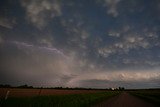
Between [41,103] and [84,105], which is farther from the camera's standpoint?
[84,105]

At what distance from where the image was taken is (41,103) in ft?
67.5

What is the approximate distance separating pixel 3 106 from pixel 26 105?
2188 millimetres

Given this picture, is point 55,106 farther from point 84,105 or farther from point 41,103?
point 84,105

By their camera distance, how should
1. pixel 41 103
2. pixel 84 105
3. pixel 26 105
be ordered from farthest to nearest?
1. pixel 84 105
2. pixel 41 103
3. pixel 26 105

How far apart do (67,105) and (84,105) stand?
420 cm

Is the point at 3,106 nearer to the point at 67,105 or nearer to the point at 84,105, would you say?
the point at 67,105

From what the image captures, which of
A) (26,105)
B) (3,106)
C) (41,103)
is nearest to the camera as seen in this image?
(3,106)

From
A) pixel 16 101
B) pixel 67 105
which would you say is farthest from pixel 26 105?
pixel 67 105

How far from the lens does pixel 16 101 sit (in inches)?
780

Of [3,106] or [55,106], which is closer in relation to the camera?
[3,106]

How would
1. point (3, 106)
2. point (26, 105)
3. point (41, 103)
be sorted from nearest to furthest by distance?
1. point (3, 106)
2. point (26, 105)
3. point (41, 103)

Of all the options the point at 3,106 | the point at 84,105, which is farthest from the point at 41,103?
the point at 84,105

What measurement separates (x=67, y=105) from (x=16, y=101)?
5504 millimetres

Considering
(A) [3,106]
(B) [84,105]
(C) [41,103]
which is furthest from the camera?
(B) [84,105]
